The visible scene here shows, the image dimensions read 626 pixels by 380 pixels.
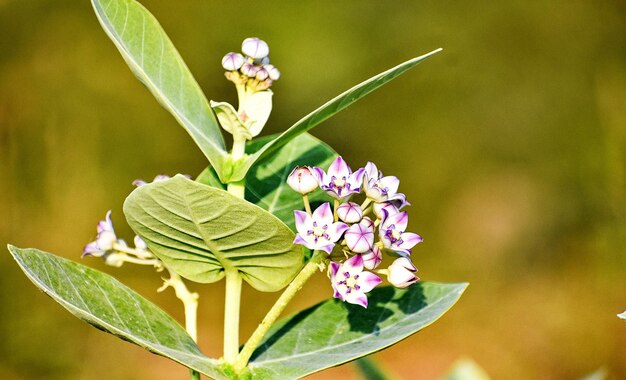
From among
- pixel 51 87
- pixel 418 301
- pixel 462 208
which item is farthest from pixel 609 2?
pixel 418 301

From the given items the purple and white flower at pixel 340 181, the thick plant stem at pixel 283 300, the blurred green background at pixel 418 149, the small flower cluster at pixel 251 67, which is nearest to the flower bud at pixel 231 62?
the small flower cluster at pixel 251 67

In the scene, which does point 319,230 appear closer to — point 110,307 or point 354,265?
point 354,265

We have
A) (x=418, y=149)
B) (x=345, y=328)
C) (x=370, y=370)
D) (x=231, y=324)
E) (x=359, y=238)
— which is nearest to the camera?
(x=359, y=238)

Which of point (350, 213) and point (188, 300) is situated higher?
point (350, 213)

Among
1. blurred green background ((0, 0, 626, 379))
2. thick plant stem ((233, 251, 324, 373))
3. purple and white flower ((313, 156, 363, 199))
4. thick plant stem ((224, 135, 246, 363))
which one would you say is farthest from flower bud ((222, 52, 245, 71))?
blurred green background ((0, 0, 626, 379))

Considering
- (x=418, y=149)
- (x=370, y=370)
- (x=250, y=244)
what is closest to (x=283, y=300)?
(x=250, y=244)

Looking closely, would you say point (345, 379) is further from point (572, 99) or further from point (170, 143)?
point (572, 99)

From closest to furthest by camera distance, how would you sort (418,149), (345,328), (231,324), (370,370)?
(231,324) → (345,328) → (370,370) → (418,149)

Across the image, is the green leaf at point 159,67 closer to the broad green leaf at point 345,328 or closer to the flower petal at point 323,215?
the flower petal at point 323,215
